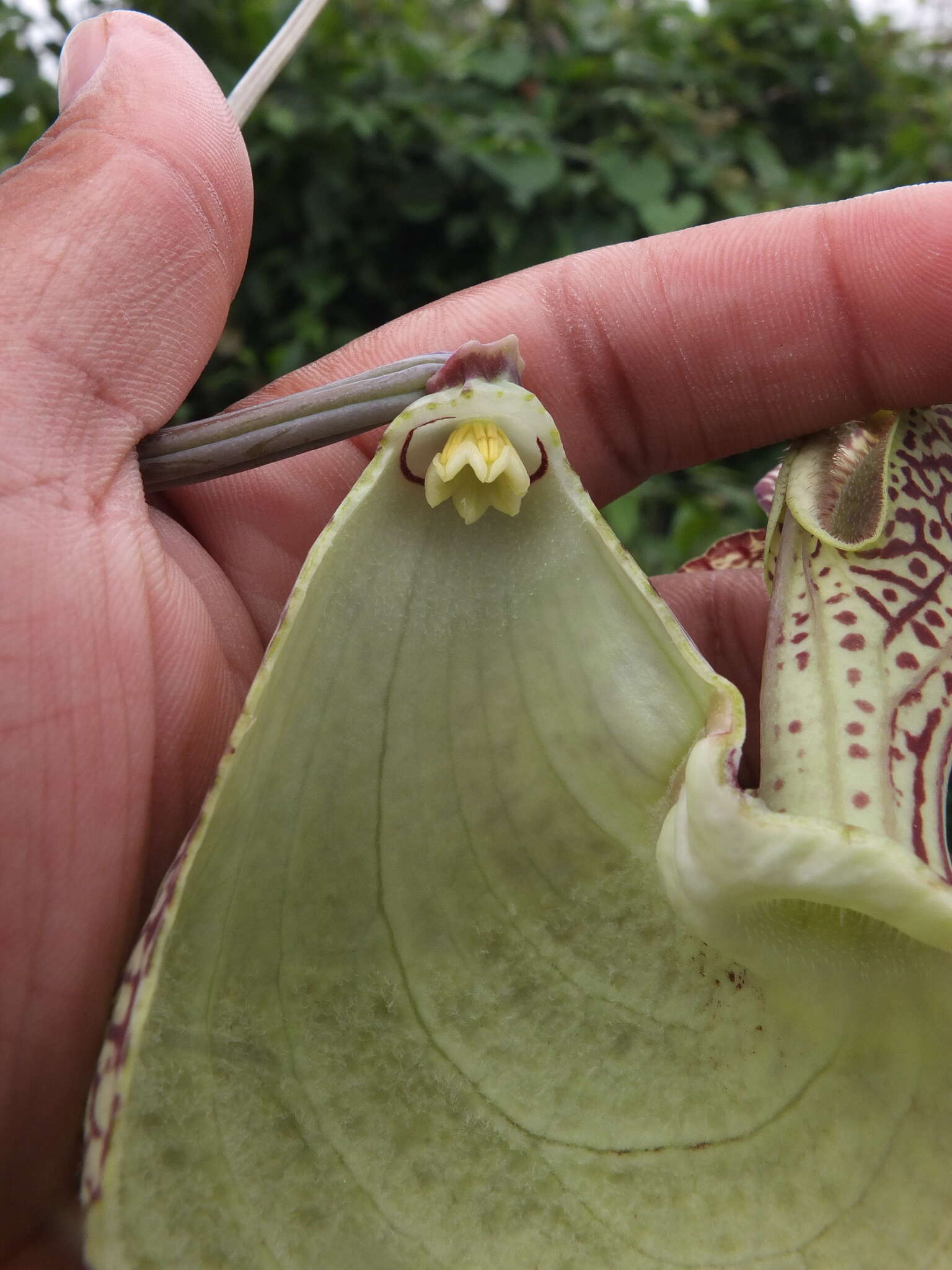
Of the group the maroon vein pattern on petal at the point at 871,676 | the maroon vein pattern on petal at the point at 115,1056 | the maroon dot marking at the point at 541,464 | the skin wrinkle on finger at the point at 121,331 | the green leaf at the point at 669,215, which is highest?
the skin wrinkle on finger at the point at 121,331

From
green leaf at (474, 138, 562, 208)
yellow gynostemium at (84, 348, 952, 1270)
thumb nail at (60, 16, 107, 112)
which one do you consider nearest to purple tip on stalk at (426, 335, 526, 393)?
yellow gynostemium at (84, 348, 952, 1270)

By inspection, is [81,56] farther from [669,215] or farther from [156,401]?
[669,215]

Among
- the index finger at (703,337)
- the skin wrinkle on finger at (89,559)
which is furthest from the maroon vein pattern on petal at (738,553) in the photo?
the skin wrinkle on finger at (89,559)

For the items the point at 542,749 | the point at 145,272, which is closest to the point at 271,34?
the point at 145,272

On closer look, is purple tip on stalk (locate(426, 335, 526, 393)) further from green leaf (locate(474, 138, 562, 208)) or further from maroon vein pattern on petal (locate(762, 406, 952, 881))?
green leaf (locate(474, 138, 562, 208))

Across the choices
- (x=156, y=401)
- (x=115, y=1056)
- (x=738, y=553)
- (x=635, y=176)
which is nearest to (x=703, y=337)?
(x=738, y=553)

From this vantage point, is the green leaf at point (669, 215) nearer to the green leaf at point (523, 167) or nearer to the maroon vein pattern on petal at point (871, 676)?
the green leaf at point (523, 167)
